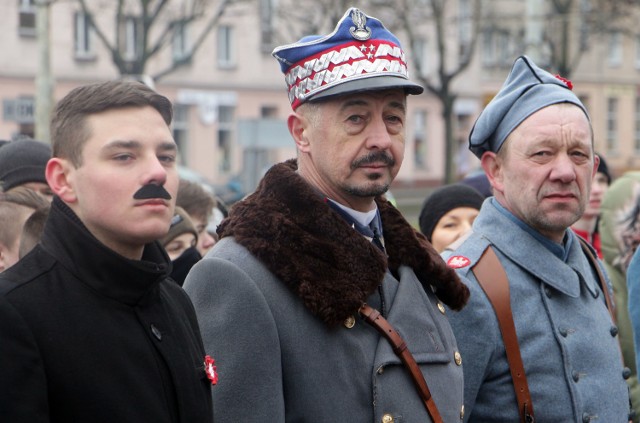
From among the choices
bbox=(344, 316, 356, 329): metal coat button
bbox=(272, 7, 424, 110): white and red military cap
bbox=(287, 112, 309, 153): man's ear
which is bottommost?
bbox=(344, 316, 356, 329): metal coat button

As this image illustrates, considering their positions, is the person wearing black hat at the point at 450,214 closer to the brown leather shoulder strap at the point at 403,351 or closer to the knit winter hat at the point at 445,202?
the knit winter hat at the point at 445,202

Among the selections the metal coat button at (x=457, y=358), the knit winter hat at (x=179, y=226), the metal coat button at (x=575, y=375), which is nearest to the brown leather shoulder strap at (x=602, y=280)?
the metal coat button at (x=575, y=375)

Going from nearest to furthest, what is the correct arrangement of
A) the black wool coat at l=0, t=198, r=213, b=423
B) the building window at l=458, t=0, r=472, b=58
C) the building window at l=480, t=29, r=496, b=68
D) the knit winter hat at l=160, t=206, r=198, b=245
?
the black wool coat at l=0, t=198, r=213, b=423
the knit winter hat at l=160, t=206, r=198, b=245
the building window at l=458, t=0, r=472, b=58
the building window at l=480, t=29, r=496, b=68

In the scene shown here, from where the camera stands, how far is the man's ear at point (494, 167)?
3918mm

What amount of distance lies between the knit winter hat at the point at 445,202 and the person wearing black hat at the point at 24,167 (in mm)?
1958

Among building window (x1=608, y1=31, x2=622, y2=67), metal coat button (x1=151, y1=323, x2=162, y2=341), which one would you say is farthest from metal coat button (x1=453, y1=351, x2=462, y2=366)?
building window (x1=608, y1=31, x2=622, y2=67)

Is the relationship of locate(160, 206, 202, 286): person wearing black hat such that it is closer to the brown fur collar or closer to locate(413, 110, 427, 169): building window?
the brown fur collar

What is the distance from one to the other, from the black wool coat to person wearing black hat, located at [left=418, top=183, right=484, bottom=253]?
10.6 ft

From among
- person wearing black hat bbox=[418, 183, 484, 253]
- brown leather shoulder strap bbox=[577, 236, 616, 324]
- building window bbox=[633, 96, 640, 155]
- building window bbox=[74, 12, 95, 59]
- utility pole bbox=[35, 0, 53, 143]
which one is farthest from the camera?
building window bbox=[633, 96, 640, 155]

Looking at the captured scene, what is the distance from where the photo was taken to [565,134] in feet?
12.3

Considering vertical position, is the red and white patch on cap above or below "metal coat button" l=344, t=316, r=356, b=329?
below

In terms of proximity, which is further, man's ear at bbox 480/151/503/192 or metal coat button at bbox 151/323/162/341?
man's ear at bbox 480/151/503/192

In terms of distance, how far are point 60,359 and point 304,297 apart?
73cm

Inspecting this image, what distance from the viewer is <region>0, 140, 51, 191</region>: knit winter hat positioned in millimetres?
5223
